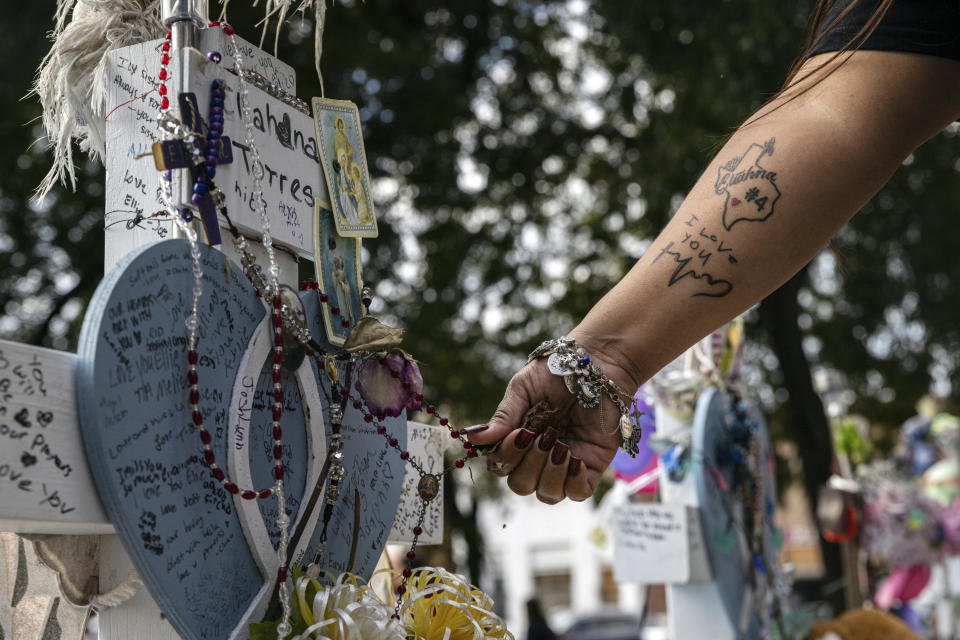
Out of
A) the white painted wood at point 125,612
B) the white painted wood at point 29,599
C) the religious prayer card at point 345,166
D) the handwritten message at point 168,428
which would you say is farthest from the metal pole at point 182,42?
the white painted wood at point 29,599

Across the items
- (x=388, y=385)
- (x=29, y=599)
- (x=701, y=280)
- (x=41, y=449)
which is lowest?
(x=29, y=599)

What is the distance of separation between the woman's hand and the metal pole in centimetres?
54

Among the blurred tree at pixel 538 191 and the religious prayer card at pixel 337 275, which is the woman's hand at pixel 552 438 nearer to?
the religious prayer card at pixel 337 275

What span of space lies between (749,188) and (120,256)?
0.91m

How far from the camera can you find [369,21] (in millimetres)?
7418

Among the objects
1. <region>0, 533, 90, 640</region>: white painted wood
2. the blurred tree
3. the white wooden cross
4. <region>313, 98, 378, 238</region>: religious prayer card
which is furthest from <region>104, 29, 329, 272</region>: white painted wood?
the blurred tree

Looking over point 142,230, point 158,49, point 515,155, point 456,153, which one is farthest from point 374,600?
point 515,155

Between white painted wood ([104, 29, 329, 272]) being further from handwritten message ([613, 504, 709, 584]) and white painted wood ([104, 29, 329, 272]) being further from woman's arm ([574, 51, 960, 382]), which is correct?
handwritten message ([613, 504, 709, 584])

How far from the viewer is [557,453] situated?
4.84 feet

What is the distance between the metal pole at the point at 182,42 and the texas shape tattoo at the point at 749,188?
0.79m

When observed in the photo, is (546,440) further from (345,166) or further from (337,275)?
(345,166)

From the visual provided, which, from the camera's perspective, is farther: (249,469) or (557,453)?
(557,453)

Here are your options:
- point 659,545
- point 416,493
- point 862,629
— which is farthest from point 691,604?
point 416,493

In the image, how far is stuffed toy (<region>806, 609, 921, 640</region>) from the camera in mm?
2977
